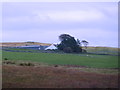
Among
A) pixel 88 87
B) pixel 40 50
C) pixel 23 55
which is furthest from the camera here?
pixel 40 50

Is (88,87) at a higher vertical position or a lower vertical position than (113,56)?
lower

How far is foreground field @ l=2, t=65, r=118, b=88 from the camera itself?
10484mm

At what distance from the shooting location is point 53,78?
10.6m

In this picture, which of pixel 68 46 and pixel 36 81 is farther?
pixel 68 46

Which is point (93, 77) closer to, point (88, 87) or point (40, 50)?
point (88, 87)

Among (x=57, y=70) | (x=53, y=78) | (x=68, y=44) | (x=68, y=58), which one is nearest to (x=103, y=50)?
(x=68, y=44)

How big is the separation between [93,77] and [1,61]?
3811mm

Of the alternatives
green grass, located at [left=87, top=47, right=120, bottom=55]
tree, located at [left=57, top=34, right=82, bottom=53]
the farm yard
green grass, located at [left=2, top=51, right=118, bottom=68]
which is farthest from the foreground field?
tree, located at [left=57, top=34, right=82, bottom=53]

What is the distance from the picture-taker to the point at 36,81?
1057cm

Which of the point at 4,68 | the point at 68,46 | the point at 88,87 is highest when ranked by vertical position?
the point at 68,46

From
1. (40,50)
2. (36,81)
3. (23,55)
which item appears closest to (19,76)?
(36,81)

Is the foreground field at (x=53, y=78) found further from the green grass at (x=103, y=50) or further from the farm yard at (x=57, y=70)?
the green grass at (x=103, y=50)

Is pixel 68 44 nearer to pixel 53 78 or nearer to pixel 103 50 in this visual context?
pixel 103 50

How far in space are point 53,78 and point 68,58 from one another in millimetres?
1498
